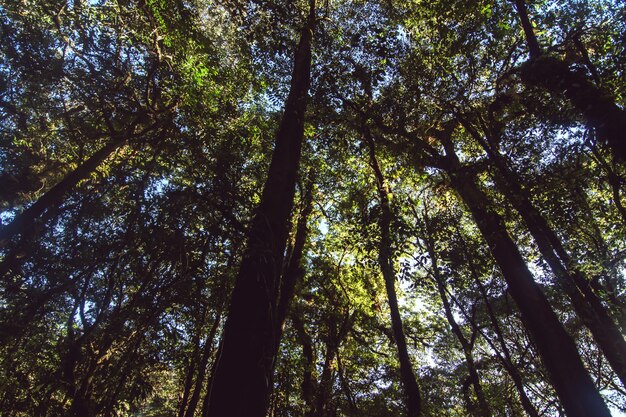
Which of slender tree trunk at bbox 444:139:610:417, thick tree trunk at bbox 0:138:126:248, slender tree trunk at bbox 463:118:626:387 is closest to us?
slender tree trunk at bbox 444:139:610:417

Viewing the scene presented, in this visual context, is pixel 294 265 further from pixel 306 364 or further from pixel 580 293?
pixel 580 293

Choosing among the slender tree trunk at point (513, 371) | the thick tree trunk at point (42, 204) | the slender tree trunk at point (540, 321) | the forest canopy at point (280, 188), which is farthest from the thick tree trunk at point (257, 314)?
the slender tree trunk at point (513, 371)

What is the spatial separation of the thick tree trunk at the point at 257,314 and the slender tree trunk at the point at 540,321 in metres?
4.33

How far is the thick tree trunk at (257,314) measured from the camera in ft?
8.46

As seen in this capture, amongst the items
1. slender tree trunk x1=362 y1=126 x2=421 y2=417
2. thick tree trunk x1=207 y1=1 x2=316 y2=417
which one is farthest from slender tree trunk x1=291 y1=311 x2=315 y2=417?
thick tree trunk x1=207 y1=1 x2=316 y2=417

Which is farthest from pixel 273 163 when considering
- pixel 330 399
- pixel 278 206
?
pixel 330 399

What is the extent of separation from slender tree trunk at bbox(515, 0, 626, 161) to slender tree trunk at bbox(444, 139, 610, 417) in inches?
83.3

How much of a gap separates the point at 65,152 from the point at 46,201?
14.0 feet

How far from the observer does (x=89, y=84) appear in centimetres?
974

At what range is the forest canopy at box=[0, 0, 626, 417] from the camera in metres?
3.76

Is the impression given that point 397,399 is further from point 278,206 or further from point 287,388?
point 278,206

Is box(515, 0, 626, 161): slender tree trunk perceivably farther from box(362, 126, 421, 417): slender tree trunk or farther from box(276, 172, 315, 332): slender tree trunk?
box(276, 172, 315, 332): slender tree trunk

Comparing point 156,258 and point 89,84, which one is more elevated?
point 89,84

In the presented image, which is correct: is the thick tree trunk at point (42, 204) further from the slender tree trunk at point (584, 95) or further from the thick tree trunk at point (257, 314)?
the slender tree trunk at point (584, 95)
